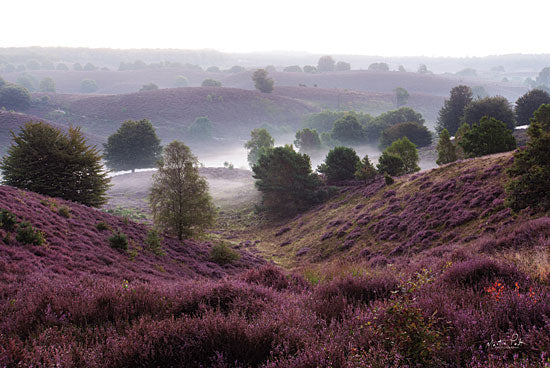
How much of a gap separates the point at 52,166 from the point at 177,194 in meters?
9.52

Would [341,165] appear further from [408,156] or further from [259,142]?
[259,142]

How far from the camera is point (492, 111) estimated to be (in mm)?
66750

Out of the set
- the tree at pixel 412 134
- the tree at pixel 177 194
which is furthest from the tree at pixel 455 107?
the tree at pixel 177 194

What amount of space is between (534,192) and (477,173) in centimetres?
1193

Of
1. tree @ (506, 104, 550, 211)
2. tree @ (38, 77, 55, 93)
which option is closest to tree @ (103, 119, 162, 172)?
tree @ (506, 104, 550, 211)

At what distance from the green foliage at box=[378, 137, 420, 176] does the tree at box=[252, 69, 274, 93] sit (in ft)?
439

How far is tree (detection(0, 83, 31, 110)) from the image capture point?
381ft

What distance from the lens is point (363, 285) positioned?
6145 millimetres

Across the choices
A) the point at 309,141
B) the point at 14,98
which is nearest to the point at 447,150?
the point at 309,141

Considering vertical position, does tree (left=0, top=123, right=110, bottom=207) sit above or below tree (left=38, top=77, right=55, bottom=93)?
below

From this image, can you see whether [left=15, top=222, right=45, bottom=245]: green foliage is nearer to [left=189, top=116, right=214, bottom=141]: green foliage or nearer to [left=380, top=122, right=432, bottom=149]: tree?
[left=380, top=122, right=432, bottom=149]: tree

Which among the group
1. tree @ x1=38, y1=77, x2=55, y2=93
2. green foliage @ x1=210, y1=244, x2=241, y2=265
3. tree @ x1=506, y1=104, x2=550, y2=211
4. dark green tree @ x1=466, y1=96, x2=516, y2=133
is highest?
tree @ x1=38, y1=77, x2=55, y2=93

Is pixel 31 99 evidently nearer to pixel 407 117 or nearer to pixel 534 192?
pixel 407 117

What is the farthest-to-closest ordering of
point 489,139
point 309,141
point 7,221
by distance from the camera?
1. point 309,141
2. point 489,139
3. point 7,221
